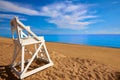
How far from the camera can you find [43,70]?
609 centimetres

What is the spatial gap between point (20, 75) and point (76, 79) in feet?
9.30

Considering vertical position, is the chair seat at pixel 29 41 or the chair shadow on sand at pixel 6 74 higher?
the chair seat at pixel 29 41

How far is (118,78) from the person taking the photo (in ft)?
19.1

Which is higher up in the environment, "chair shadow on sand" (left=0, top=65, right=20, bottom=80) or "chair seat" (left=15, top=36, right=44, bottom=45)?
"chair seat" (left=15, top=36, right=44, bottom=45)

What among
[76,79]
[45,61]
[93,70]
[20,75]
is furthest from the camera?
[45,61]

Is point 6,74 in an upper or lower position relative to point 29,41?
lower

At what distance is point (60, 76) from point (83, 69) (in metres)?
1.72

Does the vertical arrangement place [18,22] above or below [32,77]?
above

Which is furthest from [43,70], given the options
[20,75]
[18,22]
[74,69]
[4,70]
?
[18,22]

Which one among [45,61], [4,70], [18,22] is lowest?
[4,70]

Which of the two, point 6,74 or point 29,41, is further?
point 6,74

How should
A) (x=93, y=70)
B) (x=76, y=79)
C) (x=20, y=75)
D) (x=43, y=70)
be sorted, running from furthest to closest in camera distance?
(x=93, y=70) < (x=43, y=70) < (x=76, y=79) < (x=20, y=75)

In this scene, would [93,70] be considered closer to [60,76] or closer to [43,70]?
[60,76]

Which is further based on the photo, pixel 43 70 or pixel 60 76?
pixel 43 70
